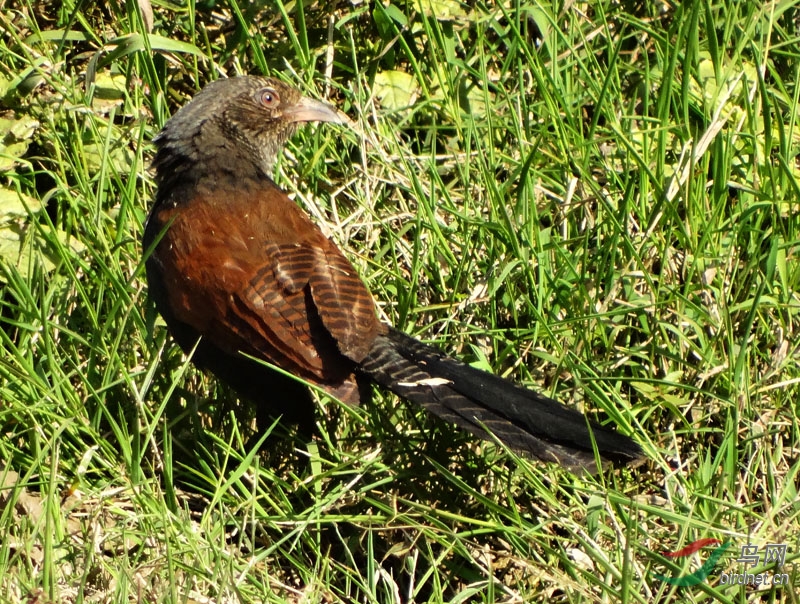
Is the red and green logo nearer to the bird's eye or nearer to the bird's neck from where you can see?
the bird's neck

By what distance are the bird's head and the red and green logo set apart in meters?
1.89

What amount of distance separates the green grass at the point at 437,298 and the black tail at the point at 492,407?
0.35 ft

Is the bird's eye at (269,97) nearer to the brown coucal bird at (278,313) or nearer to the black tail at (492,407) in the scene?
the brown coucal bird at (278,313)

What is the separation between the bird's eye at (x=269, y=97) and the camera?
3.82m

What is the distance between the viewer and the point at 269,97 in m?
3.83

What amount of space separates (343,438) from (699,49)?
1.98m

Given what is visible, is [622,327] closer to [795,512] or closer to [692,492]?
[692,492]

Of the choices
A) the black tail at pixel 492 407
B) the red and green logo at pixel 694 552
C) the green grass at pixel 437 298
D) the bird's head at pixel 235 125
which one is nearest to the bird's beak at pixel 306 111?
the bird's head at pixel 235 125

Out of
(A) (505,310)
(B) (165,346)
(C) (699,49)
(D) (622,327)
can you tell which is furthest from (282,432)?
(C) (699,49)

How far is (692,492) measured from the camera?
286 cm

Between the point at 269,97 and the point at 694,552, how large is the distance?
85.5 inches

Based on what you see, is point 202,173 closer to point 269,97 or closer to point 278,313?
point 269,97

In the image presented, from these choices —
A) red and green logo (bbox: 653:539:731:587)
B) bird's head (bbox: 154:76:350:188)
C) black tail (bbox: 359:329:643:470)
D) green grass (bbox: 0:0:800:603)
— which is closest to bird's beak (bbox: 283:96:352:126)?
bird's head (bbox: 154:76:350:188)

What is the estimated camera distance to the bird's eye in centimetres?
382
